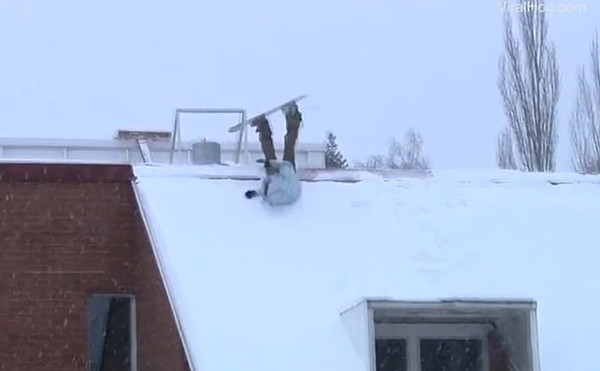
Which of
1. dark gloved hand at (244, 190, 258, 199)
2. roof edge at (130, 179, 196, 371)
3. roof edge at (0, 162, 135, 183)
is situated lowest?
roof edge at (130, 179, 196, 371)

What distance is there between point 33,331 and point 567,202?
5224 millimetres

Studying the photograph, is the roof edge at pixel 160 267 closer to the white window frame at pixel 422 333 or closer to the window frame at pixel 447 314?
the window frame at pixel 447 314

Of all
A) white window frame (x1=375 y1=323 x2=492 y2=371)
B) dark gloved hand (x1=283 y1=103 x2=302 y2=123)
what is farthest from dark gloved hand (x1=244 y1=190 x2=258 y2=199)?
white window frame (x1=375 y1=323 x2=492 y2=371)

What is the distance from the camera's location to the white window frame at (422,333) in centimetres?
1257

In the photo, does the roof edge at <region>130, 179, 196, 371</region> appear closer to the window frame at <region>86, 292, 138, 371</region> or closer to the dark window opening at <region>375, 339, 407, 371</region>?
the window frame at <region>86, 292, 138, 371</region>

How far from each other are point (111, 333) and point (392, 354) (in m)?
2.75

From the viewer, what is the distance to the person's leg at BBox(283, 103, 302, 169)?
531 inches

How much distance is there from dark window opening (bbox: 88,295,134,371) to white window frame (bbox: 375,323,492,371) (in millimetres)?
2501

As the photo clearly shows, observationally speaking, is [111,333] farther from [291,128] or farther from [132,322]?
[291,128]

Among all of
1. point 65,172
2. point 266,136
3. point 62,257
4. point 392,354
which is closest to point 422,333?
point 392,354

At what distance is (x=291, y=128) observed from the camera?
13523mm

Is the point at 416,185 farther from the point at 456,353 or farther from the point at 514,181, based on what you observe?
the point at 456,353

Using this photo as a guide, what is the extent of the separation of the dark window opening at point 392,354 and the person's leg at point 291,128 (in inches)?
78.5

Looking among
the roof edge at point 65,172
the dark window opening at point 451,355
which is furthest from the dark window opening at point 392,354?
the roof edge at point 65,172
